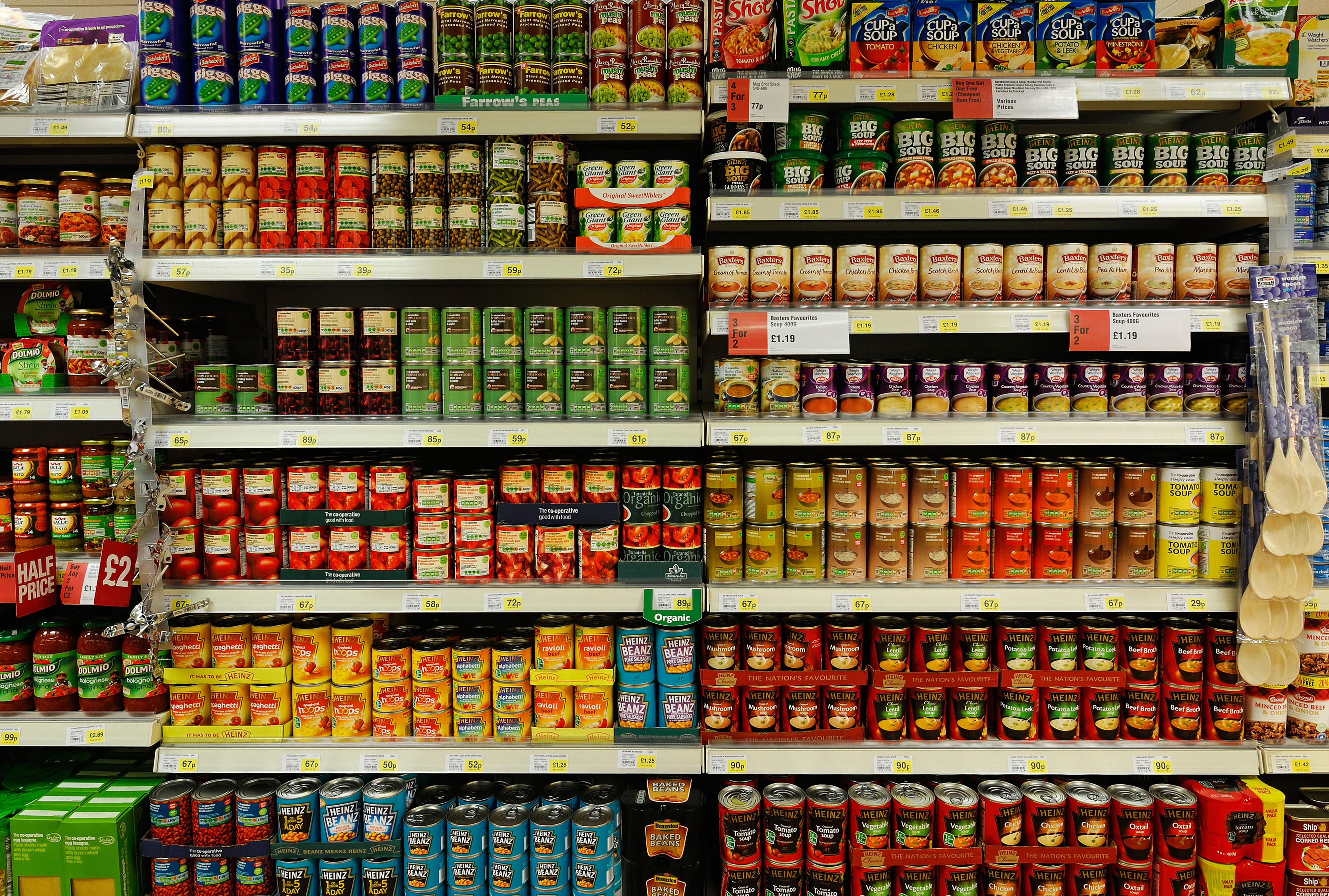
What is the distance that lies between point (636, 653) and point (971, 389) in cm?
120

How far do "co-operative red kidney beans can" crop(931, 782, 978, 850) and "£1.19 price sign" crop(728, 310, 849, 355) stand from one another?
4.12 feet

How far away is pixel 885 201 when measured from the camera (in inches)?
79.7

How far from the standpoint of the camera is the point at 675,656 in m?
2.04

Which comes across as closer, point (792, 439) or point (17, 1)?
point (792, 439)

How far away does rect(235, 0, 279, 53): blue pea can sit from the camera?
2059 mm

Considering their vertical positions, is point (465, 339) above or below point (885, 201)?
below

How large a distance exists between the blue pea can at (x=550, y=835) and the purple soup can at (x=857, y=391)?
4.43ft

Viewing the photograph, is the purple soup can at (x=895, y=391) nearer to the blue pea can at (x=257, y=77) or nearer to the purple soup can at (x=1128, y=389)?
the purple soup can at (x=1128, y=389)

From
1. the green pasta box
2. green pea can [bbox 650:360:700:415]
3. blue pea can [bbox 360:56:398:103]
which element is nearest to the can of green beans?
green pea can [bbox 650:360:700:415]

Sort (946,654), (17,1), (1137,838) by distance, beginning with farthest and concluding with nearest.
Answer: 1. (17,1)
2. (946,654)
3. (1137,838)

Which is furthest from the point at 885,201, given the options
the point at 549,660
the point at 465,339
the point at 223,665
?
the point at 223,665

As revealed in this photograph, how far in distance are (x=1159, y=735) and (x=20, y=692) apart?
10.8 ft

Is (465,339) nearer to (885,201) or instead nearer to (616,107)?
(616,107)

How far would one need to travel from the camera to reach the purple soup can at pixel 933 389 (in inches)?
80.5
